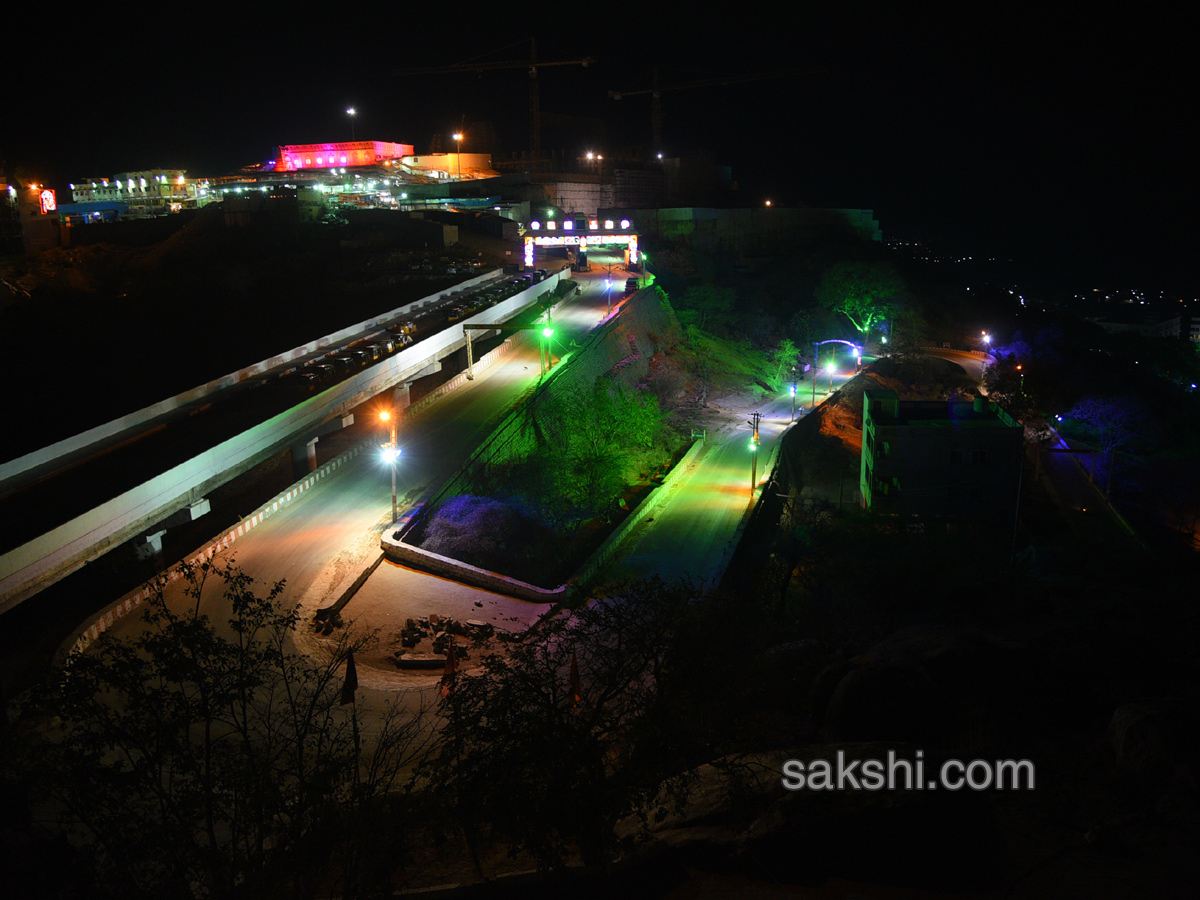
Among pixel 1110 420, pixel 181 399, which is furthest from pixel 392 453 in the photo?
pixel 1110 420

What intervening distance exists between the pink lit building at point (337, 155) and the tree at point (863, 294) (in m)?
51.3

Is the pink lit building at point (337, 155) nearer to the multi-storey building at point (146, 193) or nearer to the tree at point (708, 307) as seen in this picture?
the multi-storey building at point (146, 193)

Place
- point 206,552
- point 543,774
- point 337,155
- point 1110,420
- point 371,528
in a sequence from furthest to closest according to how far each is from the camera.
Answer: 1. point 337,155
2. point 1110,420
3. point 371,528
4. point 206,552
5. point 543,774

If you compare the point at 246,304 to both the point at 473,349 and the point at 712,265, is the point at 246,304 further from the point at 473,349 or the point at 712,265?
the point at 712,265

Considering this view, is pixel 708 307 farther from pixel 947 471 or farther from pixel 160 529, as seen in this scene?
pixel 160 529

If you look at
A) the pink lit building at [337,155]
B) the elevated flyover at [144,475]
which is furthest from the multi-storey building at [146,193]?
the elevated flyover at [144,475]

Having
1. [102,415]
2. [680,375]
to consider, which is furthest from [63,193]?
[680,375]

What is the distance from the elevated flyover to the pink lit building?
202 feet

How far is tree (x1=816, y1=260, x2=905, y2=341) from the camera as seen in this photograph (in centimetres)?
6194

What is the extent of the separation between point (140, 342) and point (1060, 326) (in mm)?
76730

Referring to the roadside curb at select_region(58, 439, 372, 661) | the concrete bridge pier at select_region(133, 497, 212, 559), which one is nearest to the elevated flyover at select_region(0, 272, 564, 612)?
the concrete bridge pier at select_region(133, 497, 212, 559)

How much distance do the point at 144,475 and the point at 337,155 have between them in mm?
75134

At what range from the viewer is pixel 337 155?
86562 millimetres

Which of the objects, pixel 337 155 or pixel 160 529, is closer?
pixel 160 529
